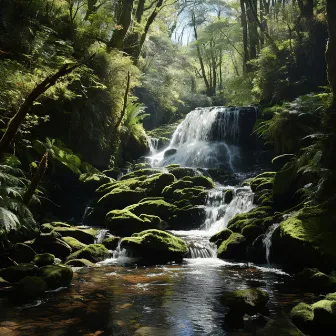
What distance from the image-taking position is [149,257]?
29.2 feet

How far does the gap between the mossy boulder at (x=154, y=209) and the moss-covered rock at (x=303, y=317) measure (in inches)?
308

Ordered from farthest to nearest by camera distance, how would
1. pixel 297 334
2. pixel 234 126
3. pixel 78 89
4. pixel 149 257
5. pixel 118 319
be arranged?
pixel 234 126, pixel 78 89, pixel 149 257, pixel 118 319, pixel 297 334

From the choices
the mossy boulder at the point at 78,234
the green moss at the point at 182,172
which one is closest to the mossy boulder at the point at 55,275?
the mossy boulder at the point at 78,234

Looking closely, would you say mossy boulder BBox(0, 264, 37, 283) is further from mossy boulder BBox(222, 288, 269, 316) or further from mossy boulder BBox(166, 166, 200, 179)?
mossy boulder BBox(166, 166, 200, 179)

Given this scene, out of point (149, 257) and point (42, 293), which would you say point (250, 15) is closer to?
point (149, 257)

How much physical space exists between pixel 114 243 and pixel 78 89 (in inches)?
280

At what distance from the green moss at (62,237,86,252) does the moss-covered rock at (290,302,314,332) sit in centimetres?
602

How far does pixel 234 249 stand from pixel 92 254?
3.62 m

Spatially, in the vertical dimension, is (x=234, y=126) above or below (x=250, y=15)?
below

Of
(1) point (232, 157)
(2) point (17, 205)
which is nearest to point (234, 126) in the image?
(1) point (232, 157)

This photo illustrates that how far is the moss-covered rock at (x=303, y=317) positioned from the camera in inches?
174

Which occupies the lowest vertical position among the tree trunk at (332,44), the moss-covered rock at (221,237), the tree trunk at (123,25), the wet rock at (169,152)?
the moss-covered rock at (221,237)

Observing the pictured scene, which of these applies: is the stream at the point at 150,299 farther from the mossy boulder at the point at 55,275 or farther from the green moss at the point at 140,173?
the green moss at the point at 140,173

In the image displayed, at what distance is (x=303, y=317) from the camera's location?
4547 millimetres
